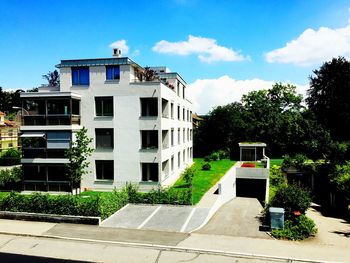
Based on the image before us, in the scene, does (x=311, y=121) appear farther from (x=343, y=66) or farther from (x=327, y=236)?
(x=327, y=236)

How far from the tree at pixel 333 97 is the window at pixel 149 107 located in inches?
Answer: 1195

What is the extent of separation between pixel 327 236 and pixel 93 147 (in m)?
20.6

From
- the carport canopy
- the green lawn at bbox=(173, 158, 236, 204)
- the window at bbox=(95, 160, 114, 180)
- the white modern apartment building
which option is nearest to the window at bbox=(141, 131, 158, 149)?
the white modern apartment building

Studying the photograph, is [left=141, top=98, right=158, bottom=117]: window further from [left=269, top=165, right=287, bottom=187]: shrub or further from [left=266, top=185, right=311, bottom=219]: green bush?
[left=269, top=165, right=287, bottom=187]: shrub

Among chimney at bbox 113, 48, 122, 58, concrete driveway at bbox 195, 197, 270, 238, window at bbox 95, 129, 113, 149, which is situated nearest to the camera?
concrete driveway at bbox 195, 197, 270, 238

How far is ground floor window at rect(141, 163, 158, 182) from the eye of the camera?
98.1 feet

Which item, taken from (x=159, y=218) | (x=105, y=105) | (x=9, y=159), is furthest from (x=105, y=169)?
(x=9, y=159)

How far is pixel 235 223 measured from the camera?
21938mm

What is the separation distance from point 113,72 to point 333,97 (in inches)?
1369

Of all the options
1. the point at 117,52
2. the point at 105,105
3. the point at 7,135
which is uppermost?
the point at 117,52

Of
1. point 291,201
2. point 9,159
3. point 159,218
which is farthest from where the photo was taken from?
point 9,159

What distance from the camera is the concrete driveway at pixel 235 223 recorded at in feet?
64.1

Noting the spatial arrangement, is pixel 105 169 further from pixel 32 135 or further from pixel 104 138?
pixel 32 135

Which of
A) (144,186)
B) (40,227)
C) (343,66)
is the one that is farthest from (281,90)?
(40,227)
